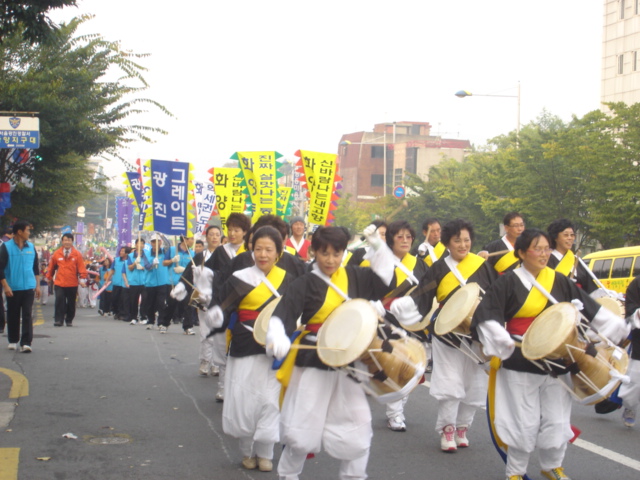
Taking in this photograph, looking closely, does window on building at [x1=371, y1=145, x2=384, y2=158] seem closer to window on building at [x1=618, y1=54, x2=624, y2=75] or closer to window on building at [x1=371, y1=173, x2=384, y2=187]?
window on building at [x1=371, y1=173, x2=384, y2=187]

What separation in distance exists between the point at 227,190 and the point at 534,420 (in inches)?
437

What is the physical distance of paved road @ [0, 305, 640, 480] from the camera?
6164mm

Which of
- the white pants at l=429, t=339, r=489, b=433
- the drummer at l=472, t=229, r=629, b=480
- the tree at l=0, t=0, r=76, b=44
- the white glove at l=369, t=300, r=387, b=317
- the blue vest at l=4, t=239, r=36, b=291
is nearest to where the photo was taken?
the white glove at l=369, t=300, r=387, b=317

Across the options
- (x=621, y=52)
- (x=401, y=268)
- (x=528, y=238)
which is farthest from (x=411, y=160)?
(x=528, y=238)

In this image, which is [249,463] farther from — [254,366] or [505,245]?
[505,245]

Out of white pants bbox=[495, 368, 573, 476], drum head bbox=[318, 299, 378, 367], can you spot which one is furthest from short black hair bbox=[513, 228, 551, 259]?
drum head bbox=[318, 299, 378, 367]

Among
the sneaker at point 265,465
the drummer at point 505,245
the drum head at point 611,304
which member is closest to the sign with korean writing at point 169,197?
the drummer at point 505,245

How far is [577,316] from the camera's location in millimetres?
5359

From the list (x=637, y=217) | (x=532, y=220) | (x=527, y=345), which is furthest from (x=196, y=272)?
(x=532, y=220)

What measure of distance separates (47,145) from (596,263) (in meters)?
15.0

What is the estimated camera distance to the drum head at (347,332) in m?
4.79

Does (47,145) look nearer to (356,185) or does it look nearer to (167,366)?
(167,366)

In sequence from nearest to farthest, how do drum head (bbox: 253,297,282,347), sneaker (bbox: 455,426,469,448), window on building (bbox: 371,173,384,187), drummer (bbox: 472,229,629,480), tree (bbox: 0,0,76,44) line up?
drummer (bbox: 472,229,629,480) < drum head (bbox: 253,297,282,347) < sneaker (bbox: 455,426,469,448) < tree (bbox: 0,0,76,44) < window on building (bbox: 371,173,384,187)

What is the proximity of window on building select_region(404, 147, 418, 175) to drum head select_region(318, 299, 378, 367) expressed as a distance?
237 ft
